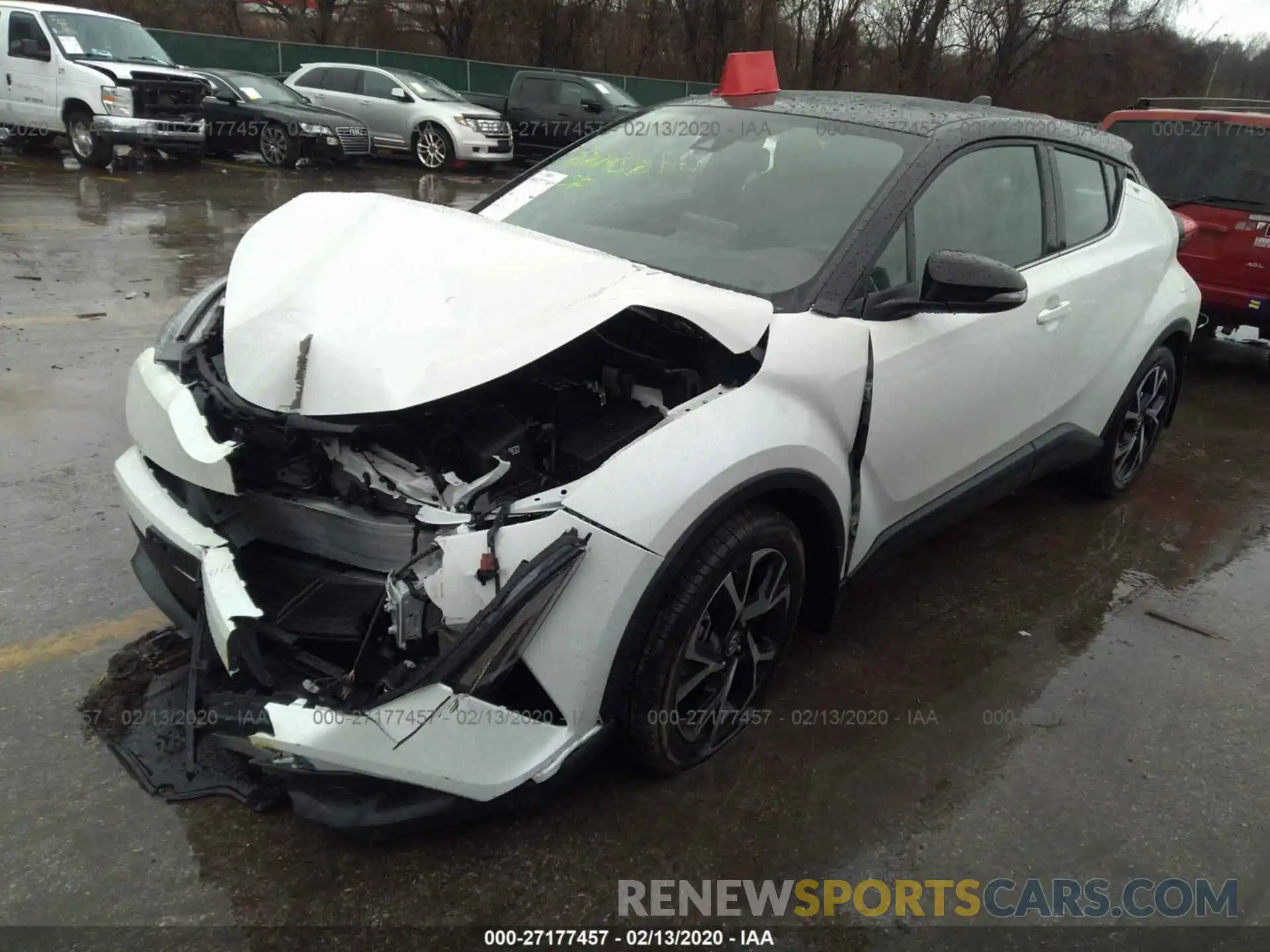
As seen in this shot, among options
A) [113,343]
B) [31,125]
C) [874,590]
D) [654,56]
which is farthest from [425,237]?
[654,56]

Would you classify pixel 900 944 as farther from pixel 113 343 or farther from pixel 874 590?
pixel 113 343

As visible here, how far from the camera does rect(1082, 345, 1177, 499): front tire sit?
4.16 m

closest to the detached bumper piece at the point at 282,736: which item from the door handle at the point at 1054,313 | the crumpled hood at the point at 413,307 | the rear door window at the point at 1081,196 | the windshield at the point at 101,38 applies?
the crumpled hood at the point at 413,307

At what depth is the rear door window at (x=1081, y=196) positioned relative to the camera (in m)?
3.58

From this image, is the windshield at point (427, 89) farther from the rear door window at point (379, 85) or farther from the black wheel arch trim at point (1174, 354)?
the black wheel arch trim at point (1174, 354)

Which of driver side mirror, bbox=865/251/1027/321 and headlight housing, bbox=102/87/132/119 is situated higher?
headlight housing, bbox=102/87/132/119

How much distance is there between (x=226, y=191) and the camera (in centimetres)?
1134

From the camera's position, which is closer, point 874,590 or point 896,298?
point 896,298

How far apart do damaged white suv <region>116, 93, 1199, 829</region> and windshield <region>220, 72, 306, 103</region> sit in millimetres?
12880

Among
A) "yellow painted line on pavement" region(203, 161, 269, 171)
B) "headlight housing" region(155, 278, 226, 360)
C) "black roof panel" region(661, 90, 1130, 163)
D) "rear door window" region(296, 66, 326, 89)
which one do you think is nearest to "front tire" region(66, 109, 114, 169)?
"yellow painted line on pavement" region(203, 161, 269, 171)

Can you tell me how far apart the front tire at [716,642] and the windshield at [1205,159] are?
5.68m

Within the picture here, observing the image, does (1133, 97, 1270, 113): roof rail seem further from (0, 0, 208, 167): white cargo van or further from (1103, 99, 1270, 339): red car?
(0, 0, 208, 167): white cargo van

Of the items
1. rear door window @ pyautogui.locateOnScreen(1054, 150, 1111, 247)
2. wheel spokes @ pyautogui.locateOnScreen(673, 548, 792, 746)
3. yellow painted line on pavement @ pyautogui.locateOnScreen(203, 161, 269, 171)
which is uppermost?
rear door window @ pyautogui.locateOnScreen(1054, 150, 1111, 247)

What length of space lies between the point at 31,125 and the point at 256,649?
43.0 ft
